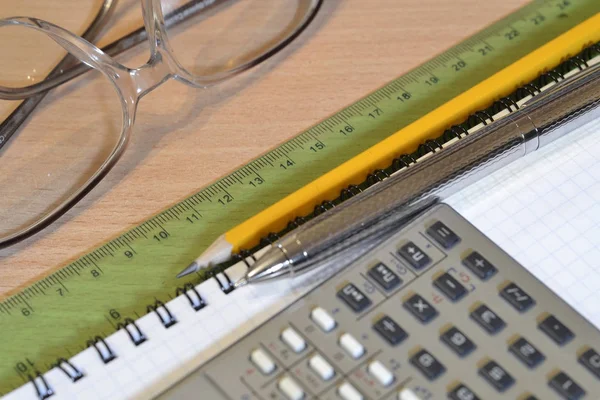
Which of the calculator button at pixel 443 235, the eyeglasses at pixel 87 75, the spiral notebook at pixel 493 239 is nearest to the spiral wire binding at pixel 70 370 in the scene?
the spiral notebook at pixel 493 239

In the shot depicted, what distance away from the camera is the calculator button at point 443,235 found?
462 millimetres

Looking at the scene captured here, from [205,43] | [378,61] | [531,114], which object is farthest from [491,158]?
[205,43]

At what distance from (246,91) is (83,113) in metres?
0.12

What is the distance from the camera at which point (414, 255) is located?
17.9 inches

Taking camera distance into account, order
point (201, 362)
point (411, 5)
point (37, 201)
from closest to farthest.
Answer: point (201, 362) < point (37, 201) < point (411, 5)

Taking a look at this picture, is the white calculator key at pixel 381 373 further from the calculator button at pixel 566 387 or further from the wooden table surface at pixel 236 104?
the wooden table surface at pixel 236 104

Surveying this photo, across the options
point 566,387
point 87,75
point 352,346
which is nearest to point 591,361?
point 566,387

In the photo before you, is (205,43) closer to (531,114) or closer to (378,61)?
(378,61)

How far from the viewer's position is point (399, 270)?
451 millimetres

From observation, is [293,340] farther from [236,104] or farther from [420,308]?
[236,104]

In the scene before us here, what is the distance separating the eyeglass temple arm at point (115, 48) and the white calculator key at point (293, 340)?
0.28m

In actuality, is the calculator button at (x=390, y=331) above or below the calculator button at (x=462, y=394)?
above

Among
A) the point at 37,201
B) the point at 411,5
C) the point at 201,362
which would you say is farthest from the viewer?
the point at 411,5

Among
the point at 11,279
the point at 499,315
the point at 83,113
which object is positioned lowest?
the point at 499,315
